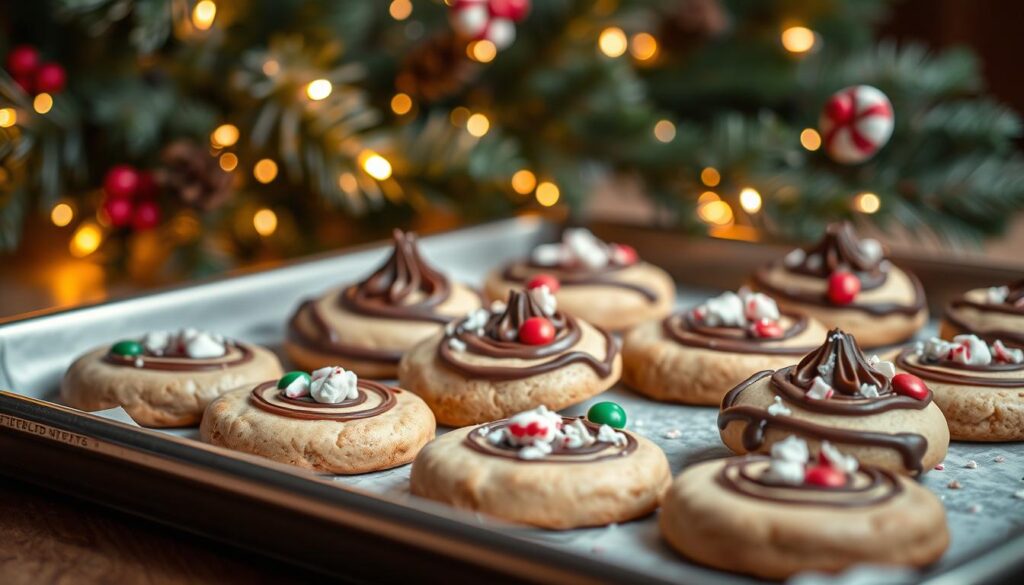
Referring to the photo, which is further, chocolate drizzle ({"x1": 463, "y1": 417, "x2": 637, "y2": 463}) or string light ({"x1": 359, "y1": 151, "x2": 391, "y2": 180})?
string light ({"x1": 359, "y1": 151, "x2": 391, "y2": 180})

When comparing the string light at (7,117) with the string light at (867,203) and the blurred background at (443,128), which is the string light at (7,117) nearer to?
the blurred background at (443,128)

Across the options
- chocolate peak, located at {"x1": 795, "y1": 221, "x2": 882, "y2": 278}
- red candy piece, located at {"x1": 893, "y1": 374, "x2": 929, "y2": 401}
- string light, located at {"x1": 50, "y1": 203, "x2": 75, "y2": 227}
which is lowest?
red candy piece, located at {"x1": 893, "y1": 374, "x2": 929, "y2": 401}

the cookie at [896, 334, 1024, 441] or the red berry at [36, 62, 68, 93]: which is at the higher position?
the red berry at [36, 62, 68, 93]

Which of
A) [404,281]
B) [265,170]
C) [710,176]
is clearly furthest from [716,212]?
[265,170]

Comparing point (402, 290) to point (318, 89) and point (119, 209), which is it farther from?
point (119, 209)

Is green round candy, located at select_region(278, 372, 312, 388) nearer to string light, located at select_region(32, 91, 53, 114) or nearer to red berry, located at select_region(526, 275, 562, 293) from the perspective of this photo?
red berry, located at select_region(526, 275, 562, 293)

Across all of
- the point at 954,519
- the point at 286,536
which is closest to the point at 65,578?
the point at 286,536

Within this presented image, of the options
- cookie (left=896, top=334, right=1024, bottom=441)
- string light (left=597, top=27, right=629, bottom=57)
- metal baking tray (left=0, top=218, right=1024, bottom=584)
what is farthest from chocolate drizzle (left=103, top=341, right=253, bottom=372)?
string light (left=597, top=27, right=629, bottom=57)
